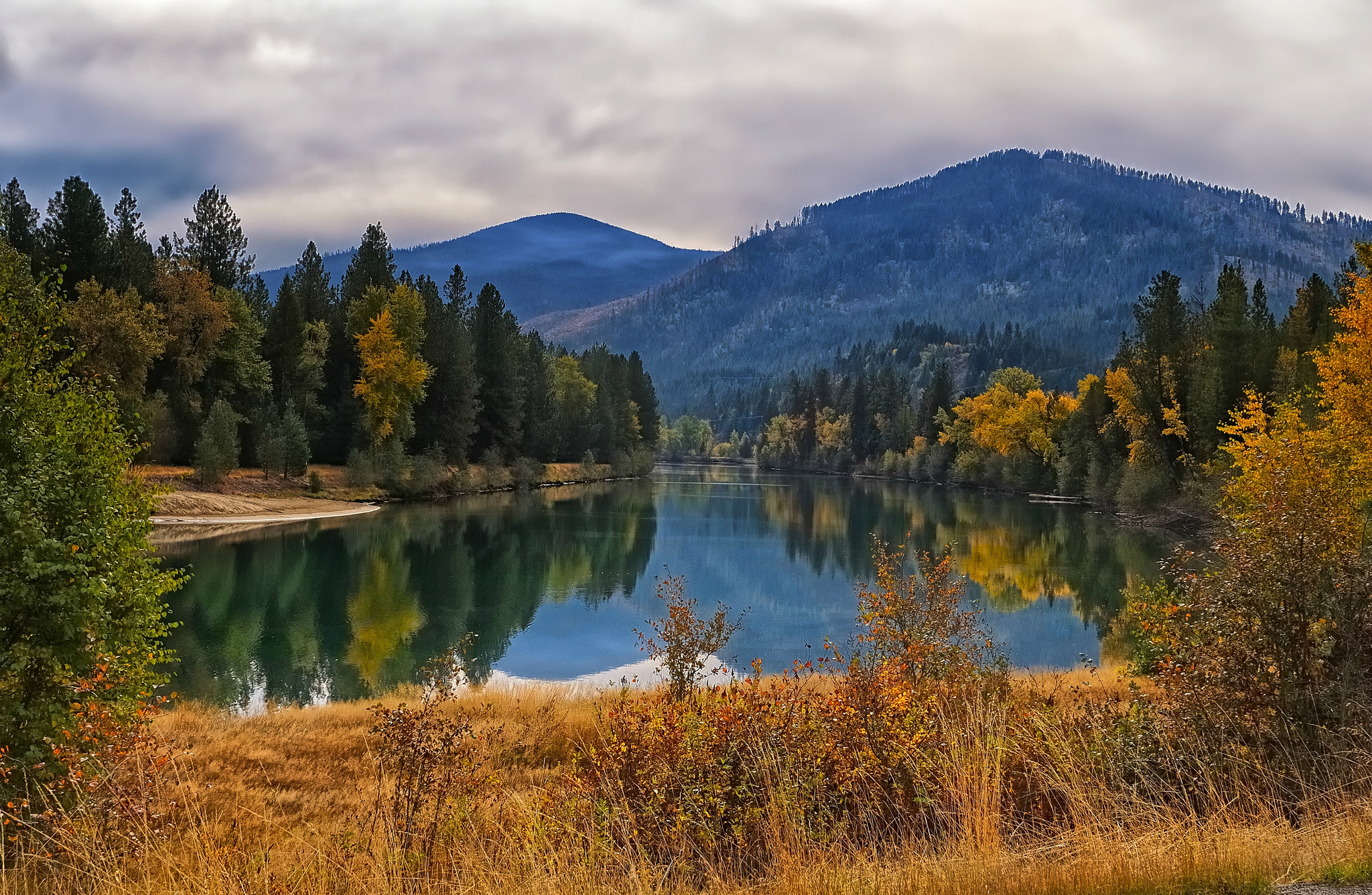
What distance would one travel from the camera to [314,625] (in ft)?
98.2

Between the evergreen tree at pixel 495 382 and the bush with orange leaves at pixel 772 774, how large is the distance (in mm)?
81088

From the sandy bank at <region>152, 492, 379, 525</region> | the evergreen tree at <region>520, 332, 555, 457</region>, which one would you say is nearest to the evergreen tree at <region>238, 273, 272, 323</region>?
the sandy bank at <region>152, 492, 379, 525</region>

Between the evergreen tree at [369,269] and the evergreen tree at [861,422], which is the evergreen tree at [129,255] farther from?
the evergreen tree at [861,422]

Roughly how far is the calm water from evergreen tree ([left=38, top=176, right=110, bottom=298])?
20.2 meters

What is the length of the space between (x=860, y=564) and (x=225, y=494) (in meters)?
38.7

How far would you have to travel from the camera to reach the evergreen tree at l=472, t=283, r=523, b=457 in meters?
90.6

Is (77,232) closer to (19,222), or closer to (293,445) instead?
(19,222)

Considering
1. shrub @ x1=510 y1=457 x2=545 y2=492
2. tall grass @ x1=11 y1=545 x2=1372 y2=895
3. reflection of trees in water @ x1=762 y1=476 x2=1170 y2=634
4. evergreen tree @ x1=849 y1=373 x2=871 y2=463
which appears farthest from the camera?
evergreen tree @ x1=849 y1=373 x2=871 y2=463

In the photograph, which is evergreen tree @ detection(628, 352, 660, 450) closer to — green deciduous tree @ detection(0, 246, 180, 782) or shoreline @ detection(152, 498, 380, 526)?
shoreline @ detection(152, 498, 380, 526)

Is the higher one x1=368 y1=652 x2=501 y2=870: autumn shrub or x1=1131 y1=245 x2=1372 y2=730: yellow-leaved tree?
x1=1131 y1=245 x2=1372 y2=730: yellow-leaved tree

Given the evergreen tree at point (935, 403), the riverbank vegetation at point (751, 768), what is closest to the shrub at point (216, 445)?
the riverbank vegetation at point (751, 768)

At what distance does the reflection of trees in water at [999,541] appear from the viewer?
39.5 meters

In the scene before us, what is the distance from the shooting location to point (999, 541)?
55.7m

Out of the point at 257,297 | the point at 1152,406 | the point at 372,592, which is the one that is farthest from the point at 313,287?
the point at 1152,406
